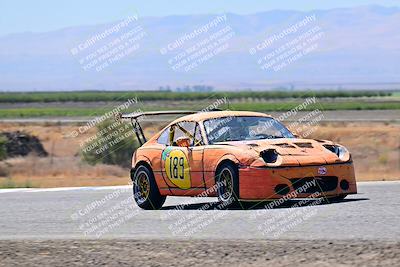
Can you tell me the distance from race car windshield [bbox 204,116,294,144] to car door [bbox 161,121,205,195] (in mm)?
214

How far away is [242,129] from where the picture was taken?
1443 cm

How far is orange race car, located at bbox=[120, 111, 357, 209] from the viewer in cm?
A: 1321

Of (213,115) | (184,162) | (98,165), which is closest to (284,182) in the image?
(184,162)

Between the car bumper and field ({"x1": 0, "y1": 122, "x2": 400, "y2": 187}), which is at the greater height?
the car bumper

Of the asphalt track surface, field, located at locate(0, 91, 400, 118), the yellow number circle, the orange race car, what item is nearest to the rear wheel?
the asphalt track surface

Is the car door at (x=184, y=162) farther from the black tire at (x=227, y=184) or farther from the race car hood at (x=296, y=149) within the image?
the race car hood at (x=296, y=149)

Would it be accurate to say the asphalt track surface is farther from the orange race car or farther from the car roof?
the car roof

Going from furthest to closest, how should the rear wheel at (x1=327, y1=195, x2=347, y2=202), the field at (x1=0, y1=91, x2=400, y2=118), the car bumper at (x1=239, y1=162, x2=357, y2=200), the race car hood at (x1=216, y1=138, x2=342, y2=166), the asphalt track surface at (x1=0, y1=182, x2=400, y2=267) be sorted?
the field at (x1=0, y1=91, x2=400, y2=118) → the rear wheel at (x1=327, y1=195, x2=347, y2=202) → the race car hood at (x1=216, y1=138, x2=342, y2=166) → the car bumper at (x1=239, y1=162, x2=357, y2=200) → the asphalt track surface at (x1=0, y1=182, x2=400, y2=267)

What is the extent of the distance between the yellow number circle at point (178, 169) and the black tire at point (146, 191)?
42cm

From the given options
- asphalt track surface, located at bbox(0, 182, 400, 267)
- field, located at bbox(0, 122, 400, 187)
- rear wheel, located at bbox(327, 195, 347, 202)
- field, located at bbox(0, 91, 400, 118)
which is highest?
asphalt track surface, located at bbox(0, 182, 400, 267)

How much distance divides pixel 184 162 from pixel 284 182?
1.70 m

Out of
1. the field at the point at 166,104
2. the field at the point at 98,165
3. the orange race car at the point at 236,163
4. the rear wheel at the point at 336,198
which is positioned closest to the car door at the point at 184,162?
the orange race car at the point at 236,163

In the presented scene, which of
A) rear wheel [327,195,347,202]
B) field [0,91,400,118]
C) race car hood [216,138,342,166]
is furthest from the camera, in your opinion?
field [0,91,400,118]

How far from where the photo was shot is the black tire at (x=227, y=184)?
1330cm
